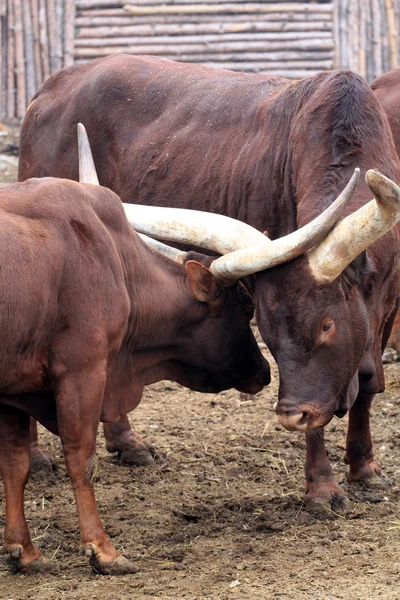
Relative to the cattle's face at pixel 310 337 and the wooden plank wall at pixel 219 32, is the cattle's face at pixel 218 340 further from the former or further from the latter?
the wooden plank wall at pixel 219 32

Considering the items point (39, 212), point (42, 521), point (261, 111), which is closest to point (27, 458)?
point (42, 521)

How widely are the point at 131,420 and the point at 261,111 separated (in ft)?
8.61

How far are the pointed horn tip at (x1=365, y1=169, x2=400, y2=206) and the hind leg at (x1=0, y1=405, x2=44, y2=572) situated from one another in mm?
2048

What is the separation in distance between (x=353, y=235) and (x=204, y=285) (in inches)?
36.7

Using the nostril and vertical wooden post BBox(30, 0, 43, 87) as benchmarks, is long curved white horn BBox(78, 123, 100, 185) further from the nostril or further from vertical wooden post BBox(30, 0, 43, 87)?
vertical wooden post BBox(30, 0, 43, 87)

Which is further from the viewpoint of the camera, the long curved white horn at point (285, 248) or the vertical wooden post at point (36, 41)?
the vertical wooden post at point (36, 41)

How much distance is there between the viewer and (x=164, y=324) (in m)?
5.64

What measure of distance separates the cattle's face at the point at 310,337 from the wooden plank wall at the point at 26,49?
38.3ft

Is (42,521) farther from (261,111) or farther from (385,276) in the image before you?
(261,111)

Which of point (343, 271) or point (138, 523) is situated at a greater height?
point (343, 271)

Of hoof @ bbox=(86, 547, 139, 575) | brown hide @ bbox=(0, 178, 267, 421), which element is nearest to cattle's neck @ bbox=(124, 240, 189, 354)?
brown hide @ bbox=(0, 178, 267, 421)

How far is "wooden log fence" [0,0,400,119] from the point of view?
16375 millimetres

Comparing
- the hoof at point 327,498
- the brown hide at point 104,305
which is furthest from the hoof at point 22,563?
the hoof at point 327,498

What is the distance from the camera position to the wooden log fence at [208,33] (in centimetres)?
1638
